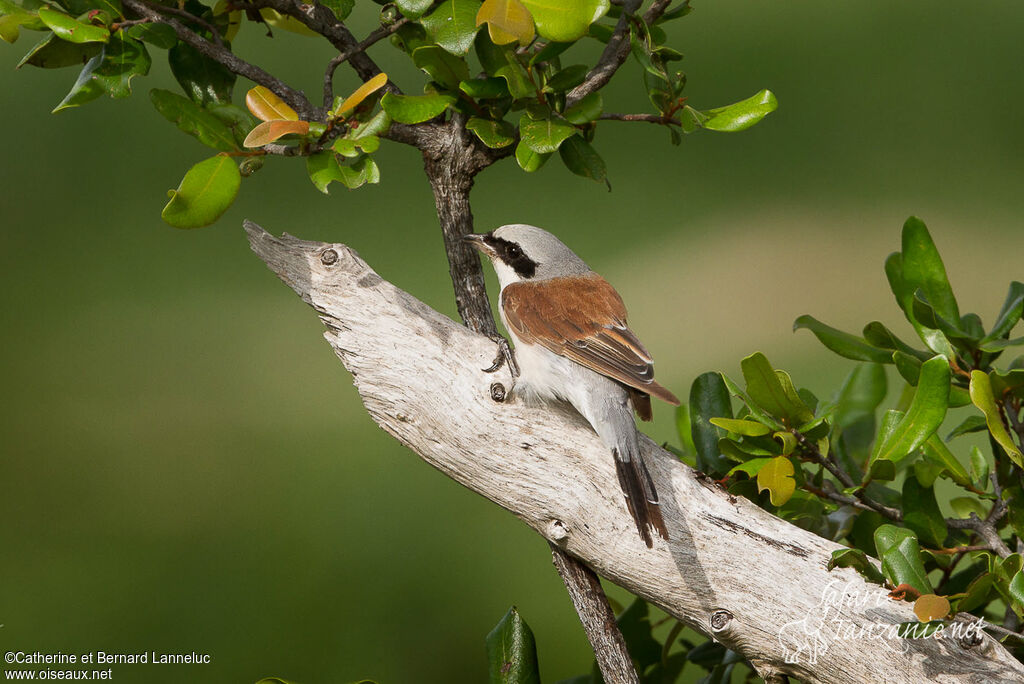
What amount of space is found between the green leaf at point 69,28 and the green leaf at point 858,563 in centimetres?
77

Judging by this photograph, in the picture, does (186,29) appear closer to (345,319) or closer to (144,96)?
(345,319)

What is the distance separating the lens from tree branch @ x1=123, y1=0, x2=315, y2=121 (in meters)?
0.85

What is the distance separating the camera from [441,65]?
2.64ft

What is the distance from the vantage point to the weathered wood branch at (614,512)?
794 mm

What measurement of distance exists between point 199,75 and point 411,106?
29 centimetres

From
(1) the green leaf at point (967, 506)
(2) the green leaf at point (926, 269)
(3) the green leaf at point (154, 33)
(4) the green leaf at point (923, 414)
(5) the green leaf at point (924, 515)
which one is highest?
(3) the green leaf at point (154, 33)

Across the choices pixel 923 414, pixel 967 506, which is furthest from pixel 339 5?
pixel 967 506

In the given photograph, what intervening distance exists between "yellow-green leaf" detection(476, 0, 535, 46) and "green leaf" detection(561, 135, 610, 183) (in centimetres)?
17

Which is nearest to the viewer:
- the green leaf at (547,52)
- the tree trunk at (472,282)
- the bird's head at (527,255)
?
the green leaf at (547,52)

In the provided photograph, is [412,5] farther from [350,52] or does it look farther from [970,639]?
[970,639]

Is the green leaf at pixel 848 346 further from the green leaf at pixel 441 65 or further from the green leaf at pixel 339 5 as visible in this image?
the green leaf at pixel 339 5

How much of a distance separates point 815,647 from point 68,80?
194cm

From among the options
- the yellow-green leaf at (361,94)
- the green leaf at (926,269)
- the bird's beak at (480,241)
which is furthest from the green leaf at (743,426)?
the yellow-green leaf at (361,94)

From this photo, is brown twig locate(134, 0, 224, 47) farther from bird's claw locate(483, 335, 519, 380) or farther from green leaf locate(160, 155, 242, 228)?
bird's claw locate(483, 335, 519, 380)
